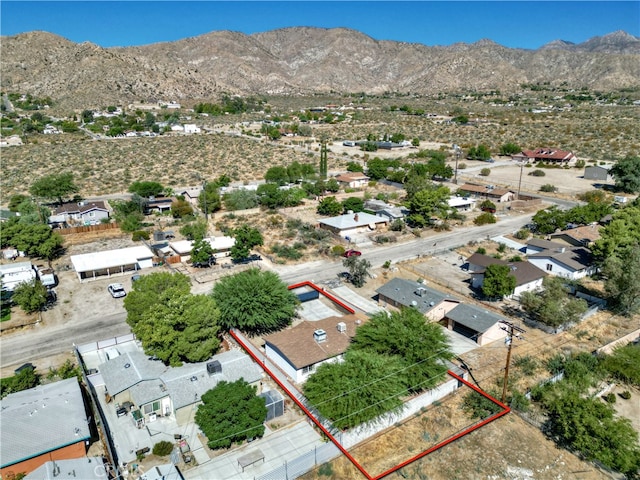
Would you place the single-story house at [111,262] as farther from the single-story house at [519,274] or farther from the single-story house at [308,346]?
the single-story house at [519,274]

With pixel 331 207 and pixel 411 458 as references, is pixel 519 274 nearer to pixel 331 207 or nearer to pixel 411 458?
pixel 411 458

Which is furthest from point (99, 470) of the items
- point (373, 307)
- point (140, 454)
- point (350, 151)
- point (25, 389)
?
point (350, 151)

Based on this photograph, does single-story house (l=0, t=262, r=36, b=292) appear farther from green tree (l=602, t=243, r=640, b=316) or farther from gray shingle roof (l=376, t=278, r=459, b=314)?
green tree (l=602, t=243, r=640, b=316)

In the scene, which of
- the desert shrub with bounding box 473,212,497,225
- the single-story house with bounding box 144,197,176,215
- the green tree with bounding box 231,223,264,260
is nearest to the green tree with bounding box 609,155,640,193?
the desert shrub with bounding box 473,212,497,225

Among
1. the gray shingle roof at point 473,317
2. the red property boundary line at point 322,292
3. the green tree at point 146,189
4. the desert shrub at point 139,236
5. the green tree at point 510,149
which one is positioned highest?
the green tree at point 510,149

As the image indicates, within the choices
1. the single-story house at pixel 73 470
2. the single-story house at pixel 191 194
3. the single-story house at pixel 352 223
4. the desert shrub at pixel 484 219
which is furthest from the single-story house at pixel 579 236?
the single-story house at pixel 73 470
